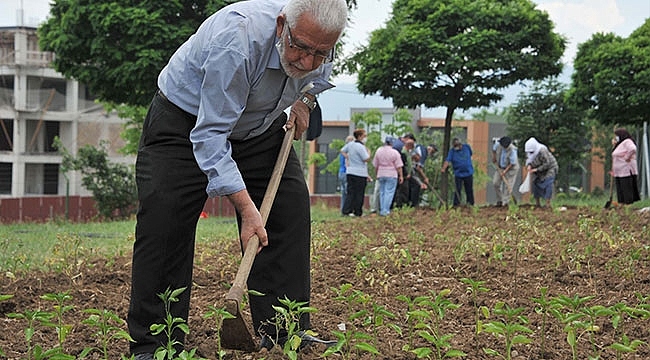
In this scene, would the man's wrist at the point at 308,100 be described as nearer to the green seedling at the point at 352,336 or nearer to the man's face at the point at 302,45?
the man's face at the point at 302,45

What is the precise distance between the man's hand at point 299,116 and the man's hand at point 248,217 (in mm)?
673

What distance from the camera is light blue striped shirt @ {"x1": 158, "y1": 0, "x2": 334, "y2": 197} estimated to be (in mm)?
3090

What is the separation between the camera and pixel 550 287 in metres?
5.14

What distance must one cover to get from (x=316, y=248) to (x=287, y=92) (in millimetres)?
3381

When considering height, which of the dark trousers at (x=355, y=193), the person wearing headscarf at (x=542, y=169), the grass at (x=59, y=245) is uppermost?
the person wearing headscarf at (x=542, y=169)

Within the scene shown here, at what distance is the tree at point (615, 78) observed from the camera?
54.0ft

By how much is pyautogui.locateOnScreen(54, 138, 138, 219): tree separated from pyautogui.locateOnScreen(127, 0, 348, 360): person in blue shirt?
1679 cm

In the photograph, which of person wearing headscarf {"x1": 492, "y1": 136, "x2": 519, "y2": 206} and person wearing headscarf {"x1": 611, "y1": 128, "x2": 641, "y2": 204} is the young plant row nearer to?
person wearing headscarf {"x1": 611, "y1": 128, "x2": 641, "y2": 204}

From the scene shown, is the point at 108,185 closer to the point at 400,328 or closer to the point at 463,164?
the point at 463,164

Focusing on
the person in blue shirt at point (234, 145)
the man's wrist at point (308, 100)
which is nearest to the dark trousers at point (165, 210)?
the person in blue shirt at point (234, 145)

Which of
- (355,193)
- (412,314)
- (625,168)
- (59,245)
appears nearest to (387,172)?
(355,193)

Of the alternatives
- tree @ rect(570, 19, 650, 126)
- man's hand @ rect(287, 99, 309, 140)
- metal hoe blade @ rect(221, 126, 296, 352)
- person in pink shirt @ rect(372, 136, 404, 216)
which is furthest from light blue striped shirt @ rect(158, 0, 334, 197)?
tree @ rect(570, 19, 650, 126)

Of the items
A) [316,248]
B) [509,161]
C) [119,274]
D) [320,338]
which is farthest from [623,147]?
[320,338]

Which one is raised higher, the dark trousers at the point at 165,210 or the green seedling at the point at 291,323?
the dark trousers at the point at 165,210
